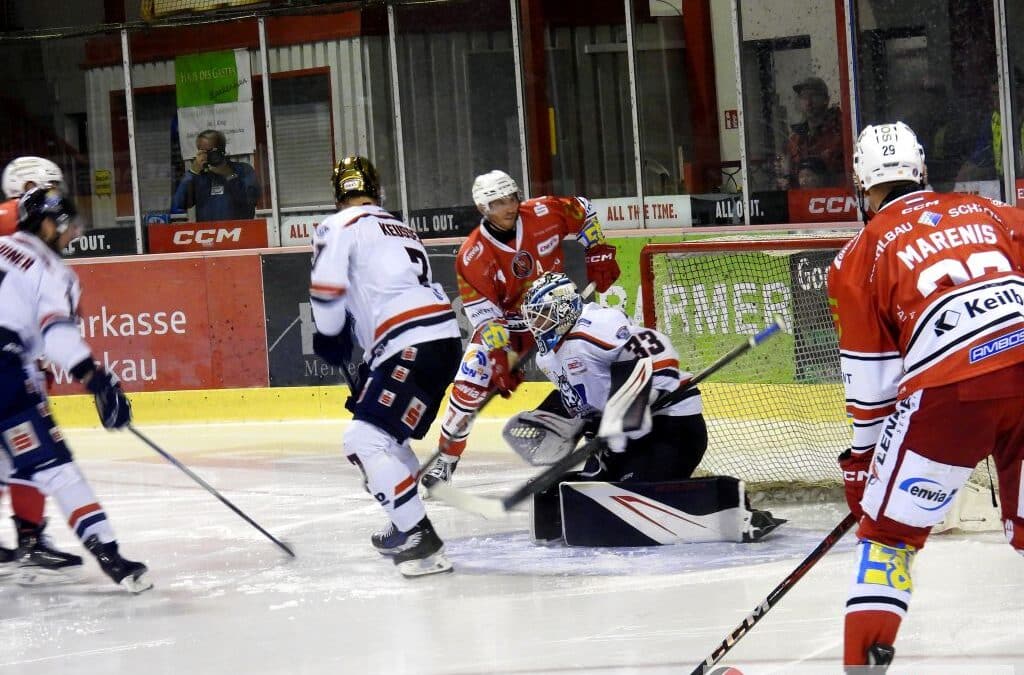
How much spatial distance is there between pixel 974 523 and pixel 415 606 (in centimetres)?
161

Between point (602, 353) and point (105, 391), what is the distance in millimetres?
1436

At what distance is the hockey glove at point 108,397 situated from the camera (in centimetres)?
422

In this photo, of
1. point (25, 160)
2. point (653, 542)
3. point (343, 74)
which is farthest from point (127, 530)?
point (343, 74)

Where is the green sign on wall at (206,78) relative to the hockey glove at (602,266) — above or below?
above

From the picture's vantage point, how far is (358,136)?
28.9ft

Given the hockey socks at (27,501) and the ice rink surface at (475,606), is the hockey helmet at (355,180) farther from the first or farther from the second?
the hockey socks at (27,501)

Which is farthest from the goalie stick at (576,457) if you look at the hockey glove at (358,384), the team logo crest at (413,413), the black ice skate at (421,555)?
the hockey glove at (358,384)

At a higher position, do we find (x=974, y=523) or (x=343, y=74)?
(x=343, y=74)

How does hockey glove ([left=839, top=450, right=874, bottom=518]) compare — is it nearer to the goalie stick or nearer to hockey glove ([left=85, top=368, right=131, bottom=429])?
the goalie stick

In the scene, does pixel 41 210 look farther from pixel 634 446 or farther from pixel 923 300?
pixel 923 300

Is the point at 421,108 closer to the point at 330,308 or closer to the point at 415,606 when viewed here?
the point at 330,308

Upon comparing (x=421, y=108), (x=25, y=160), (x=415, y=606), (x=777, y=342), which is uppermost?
(x=421, y=108)

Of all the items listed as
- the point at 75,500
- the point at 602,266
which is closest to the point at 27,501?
the point at 75,500

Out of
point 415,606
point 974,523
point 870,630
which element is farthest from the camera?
point 974,523
